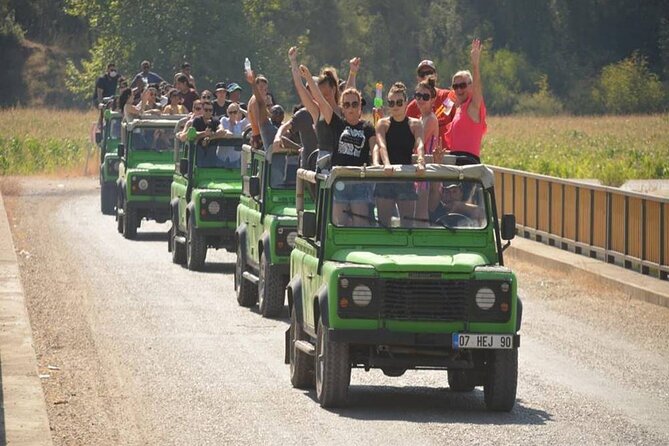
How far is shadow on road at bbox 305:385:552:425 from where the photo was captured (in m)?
12.0

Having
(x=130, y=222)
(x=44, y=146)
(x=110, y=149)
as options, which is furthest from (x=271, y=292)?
(x=44, y=146)

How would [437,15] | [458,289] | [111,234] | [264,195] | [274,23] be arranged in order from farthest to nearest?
[437,15]
[274,23]
[111,234]
[264,195]
[458,289]

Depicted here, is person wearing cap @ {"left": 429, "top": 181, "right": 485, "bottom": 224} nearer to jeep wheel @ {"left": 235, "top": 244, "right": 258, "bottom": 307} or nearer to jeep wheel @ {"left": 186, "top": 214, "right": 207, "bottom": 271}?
jeep wheel @ {"left": 235, "top": 244, "right": 258, "bottom": 307}

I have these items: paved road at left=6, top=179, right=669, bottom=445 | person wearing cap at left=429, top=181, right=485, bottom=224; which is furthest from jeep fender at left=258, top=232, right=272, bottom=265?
person wearing cap at left=429, top=181, right=485, bottom=224

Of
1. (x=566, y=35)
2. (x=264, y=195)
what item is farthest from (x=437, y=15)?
(x=264, y=195)

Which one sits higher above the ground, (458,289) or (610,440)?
(458,289)

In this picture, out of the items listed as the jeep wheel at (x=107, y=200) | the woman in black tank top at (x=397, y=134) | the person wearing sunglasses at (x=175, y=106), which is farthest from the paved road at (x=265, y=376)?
the jeep wheel at (x=107, y=200)

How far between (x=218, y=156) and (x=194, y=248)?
124 centimetres

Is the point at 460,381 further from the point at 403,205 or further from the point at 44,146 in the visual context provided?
the point at 44,146

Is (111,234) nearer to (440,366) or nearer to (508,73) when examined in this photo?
(440,366)

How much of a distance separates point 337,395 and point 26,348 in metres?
3.62

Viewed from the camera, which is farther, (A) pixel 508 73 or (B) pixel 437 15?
(B) pixel 437 15

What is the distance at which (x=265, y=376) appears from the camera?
45.8ft

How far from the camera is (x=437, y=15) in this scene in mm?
120562
